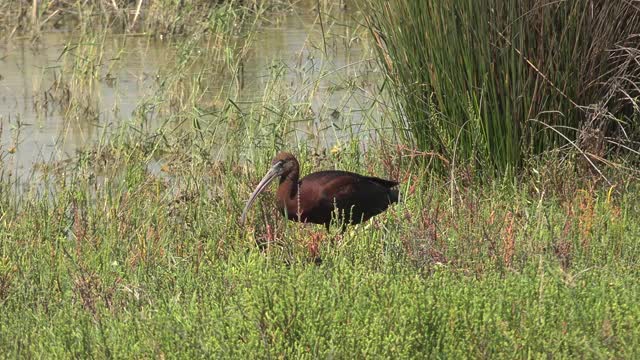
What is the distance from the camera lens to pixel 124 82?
9.84 m

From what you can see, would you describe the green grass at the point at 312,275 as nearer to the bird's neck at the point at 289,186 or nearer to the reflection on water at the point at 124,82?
the bird's neck at the point at 289,186

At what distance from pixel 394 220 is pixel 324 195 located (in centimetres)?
32

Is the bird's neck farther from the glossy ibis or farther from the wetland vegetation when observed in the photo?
the wetland vegetation

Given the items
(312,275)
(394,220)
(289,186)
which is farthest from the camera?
(289,186)

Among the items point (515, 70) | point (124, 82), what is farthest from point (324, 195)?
point (124, 82)

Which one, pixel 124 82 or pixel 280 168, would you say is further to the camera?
pixel 124 82

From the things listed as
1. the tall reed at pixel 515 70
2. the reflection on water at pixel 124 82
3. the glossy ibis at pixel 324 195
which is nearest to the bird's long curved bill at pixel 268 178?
the glossy ibis at pixel 324 195

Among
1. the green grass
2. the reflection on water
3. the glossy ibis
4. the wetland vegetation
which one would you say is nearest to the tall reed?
the wetland vegetation

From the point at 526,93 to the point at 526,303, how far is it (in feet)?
7.17

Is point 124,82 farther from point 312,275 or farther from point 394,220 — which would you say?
point 312,275

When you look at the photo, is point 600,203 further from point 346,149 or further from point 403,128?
point 346,149

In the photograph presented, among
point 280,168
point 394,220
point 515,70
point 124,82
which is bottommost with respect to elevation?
point 124,82

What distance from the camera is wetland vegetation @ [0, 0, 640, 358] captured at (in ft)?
→ 12.3

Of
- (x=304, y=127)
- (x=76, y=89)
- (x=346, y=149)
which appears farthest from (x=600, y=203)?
(x=76, y=89)
